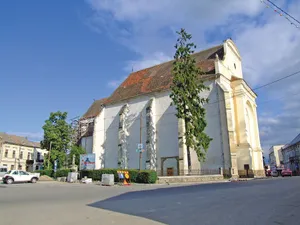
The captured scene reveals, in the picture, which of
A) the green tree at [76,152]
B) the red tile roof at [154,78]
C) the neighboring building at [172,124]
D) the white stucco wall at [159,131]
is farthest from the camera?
the green tree at [76,152]

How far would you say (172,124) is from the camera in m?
36.9

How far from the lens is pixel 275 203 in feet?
29.1

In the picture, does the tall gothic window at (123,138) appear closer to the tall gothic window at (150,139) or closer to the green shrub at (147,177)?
the tall gothic window at (150,139)

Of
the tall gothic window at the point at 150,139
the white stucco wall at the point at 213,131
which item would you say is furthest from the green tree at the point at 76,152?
the white stucco wall at the point at 213,131

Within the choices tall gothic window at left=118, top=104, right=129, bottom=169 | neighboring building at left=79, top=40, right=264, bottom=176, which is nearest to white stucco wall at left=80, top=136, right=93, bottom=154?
neighboring building at left=79, top=40, right=264, bottom=176

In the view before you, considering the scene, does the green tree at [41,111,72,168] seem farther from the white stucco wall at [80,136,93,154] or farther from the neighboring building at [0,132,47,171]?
the neighboring building at [0,132,47,171]

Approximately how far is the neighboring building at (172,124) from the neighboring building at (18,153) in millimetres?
19481

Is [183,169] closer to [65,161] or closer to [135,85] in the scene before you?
[135,85]

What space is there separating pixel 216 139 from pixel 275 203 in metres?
23.4

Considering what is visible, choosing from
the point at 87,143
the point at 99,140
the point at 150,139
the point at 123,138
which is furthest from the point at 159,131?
the point at 87,143

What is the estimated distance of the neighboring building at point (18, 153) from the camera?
57.1m

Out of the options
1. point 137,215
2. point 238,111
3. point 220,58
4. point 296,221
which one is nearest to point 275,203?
point 296,221

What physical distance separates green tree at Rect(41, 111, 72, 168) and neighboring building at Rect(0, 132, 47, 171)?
27.6 ft

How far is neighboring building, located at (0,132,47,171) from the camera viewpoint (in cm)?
5709
